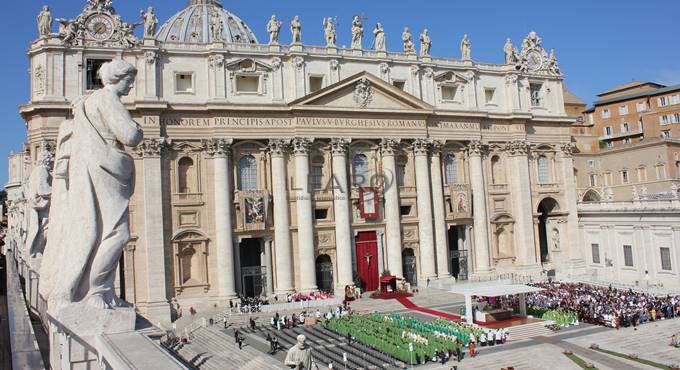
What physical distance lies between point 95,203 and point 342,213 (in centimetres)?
3747

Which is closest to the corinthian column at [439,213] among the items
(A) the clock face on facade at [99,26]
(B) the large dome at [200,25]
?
(A) the clock face on facade at [99,26]

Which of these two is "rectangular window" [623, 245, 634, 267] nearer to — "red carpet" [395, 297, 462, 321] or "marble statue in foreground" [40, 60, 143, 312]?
"red carpet" [395, 297, 462, 321]

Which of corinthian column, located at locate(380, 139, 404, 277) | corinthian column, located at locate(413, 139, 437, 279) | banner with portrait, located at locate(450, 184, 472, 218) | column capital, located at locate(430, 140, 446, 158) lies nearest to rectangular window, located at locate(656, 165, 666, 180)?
banner with portrait, located at locate(450, 184, 472, 218)

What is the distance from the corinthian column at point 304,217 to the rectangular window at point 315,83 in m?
4.62

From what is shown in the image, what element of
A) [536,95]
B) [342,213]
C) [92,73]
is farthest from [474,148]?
[92,73]

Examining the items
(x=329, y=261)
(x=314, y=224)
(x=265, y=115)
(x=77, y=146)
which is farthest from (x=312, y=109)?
(x=77, y=146)

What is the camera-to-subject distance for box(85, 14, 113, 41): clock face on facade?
39750mm

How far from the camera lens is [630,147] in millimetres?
62219

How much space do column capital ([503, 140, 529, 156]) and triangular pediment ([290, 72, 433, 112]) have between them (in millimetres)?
8959

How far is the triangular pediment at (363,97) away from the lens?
4378 centimetres

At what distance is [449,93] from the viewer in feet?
167

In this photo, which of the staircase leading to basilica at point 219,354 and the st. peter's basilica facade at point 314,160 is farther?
the st. peter's basilica facade at point 314,160

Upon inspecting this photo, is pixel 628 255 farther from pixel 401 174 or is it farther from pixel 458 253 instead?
pixel 401 174

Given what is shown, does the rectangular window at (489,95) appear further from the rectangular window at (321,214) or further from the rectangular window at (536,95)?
the rectangular window at (321,214)
